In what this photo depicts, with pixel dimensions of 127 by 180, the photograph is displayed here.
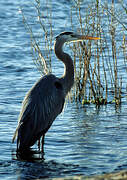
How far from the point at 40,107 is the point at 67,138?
0.75 meters

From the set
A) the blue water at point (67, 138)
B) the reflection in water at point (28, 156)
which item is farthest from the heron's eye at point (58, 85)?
the reflection in water at point (28, 156)

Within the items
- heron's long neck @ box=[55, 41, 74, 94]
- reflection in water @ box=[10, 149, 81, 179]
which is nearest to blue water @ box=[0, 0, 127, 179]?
reflection in water @ box=[10, 149, 81, 179]

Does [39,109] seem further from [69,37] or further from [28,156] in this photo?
[69,37]

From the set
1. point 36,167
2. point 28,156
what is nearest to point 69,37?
A: point 28,156

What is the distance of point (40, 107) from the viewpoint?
273 inches

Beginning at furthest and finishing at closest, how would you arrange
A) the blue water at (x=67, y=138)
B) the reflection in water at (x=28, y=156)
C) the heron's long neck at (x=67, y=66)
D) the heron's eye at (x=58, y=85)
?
1. the heron's long neck at (x=67, y=66)
2. the heron's eye at (x=58, y=85)
3. the reflection in water at (x=28, y=156)
4. the blue water at (x=67, y=138)

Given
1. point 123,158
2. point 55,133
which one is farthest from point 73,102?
point 123,158

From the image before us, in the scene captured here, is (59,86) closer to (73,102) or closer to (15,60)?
(73,102)

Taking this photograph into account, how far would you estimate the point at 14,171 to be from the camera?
5996 mm

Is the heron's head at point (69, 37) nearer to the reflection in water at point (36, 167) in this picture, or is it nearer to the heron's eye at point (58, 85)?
the heron's eye at point (58, 85)

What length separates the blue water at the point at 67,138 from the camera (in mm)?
6062

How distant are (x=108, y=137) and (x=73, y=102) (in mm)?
2177

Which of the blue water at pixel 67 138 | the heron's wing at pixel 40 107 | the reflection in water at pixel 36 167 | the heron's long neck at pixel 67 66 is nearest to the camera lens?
the reflection in water at pixel 36 167

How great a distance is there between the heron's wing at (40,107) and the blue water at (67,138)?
0.39 metres
